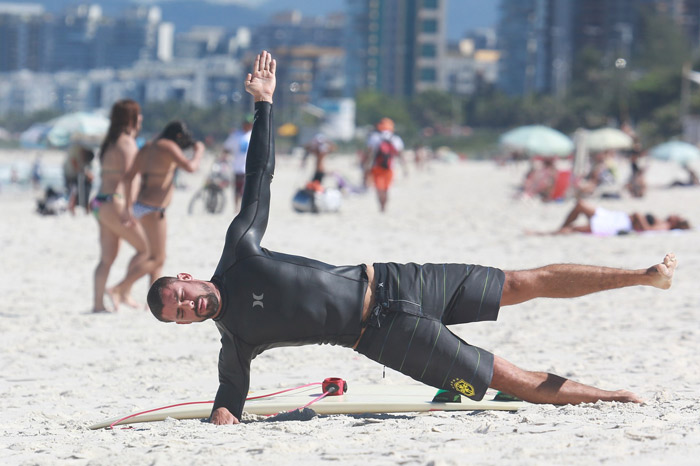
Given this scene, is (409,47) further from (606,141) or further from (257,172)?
(257,172)

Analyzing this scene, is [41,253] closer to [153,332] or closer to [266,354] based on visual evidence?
[153,332]

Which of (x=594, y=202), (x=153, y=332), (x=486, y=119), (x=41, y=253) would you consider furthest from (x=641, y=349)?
(x=486, y=119)

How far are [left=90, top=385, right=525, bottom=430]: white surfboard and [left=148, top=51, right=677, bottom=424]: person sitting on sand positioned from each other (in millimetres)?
240

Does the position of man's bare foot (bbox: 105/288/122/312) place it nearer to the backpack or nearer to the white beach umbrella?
the backpack

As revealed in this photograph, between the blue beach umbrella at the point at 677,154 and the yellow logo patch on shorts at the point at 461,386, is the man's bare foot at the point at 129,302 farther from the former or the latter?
the blue beach umbrella at the point at 677,154

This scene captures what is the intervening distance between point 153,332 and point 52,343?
0.64 metres

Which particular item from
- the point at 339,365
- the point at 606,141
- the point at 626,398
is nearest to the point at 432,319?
the point at 626,398

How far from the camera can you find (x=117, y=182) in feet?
24.0

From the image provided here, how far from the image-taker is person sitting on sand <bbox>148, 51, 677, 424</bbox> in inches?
156

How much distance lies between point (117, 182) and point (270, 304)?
365 cm

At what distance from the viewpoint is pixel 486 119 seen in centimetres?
9444

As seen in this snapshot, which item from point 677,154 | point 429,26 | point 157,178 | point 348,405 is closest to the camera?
point 348,405

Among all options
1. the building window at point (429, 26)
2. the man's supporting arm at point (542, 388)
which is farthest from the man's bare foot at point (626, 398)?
the building window at point (429, 26)

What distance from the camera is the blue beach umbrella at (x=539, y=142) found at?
21625 mm
